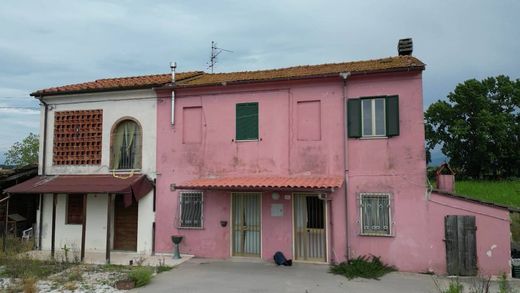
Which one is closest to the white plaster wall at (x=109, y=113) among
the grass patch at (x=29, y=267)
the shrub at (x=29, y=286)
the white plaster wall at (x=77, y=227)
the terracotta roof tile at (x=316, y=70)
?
the white plaster wall at (x=77, y=227)

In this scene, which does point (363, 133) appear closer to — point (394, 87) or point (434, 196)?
point (394, 87)

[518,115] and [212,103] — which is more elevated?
[518,115]

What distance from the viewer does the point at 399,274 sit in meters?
11.6

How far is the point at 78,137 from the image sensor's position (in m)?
15.3

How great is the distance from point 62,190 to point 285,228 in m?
7.52

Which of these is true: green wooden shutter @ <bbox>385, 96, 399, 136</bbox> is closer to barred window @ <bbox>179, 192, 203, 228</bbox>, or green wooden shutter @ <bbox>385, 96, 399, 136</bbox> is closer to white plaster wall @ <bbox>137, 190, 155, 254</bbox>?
barred window @ <bbox>179, 192, 203, 228</bbox>

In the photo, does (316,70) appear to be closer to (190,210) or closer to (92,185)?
(190,210)

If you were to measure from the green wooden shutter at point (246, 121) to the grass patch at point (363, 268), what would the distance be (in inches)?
193

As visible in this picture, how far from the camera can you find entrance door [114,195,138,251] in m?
14.8

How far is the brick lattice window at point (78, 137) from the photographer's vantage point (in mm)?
15062

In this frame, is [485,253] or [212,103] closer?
[485,253]

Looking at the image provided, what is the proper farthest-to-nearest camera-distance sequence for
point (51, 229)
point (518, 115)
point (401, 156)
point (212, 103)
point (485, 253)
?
point (518, 115) < point (51, 229) < point (212, 103) < point (401, 156) < point (485, 253)

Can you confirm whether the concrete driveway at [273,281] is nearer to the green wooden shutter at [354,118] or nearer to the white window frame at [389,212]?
the white window frame at [389,212]

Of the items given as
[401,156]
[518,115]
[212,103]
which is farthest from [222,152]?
[518,115]
